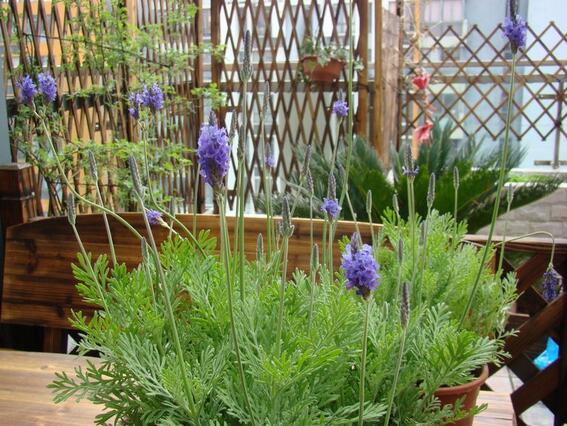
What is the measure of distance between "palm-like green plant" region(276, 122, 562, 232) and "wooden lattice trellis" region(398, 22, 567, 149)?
5.84 feet

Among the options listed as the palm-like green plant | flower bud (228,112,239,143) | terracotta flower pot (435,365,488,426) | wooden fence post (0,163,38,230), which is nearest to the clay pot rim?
terracotta flower pot (435,365,488,426)

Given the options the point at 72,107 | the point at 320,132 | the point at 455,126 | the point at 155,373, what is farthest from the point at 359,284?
the point at 455,126

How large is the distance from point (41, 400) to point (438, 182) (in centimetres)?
200

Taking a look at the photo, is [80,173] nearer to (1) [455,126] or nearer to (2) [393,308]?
(2) [393,308]

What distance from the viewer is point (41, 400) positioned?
46.3 inches

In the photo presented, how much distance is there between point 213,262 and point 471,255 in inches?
15.4

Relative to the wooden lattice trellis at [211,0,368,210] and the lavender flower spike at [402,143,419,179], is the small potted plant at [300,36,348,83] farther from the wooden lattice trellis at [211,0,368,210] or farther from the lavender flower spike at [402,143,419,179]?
the lavender flower spike at [402,143,419,179]

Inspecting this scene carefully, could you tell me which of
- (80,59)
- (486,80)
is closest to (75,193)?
(80,59)

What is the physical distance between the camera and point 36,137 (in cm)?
213

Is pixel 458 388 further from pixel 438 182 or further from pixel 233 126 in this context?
pixel 438 182

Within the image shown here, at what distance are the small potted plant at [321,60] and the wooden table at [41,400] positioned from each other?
3064 mm

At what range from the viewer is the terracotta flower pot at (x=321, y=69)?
4.15 metres

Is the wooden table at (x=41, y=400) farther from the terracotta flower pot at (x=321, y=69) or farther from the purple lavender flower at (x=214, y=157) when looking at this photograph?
the terracotta flower pot at (x=321, y=69)

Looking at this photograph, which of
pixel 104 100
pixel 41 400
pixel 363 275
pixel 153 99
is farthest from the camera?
pixel 104 100
